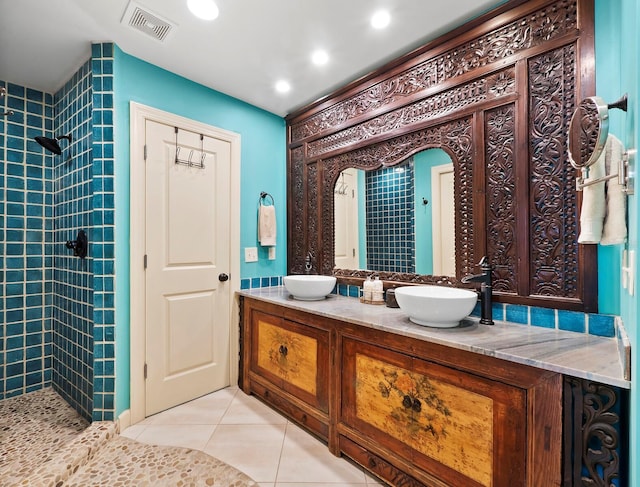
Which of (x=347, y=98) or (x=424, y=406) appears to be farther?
(x=347, y=98)

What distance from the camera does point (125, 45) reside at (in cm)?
201

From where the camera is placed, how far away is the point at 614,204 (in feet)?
3.62

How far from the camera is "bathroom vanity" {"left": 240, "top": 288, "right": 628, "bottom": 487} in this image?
1.05 metres

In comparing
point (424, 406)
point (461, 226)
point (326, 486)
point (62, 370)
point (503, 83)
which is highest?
point (503, 83)

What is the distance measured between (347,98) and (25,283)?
305 cm

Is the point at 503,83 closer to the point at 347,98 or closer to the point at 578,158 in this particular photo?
the point at 578,158

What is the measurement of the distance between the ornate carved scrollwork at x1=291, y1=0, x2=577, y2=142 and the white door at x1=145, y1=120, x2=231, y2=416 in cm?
115

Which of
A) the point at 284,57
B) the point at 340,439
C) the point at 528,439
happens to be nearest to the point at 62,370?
the point at 340,439

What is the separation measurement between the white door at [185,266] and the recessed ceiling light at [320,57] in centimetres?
99

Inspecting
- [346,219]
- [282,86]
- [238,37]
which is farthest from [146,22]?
[346,219]

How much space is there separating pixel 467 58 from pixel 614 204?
1.17 metres

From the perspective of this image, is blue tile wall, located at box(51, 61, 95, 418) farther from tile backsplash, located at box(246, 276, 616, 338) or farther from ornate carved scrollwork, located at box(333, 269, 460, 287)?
tile backsplash, located at box(246, 276, 616, 338)

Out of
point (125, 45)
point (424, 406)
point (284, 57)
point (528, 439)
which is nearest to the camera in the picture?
point (528, 439)

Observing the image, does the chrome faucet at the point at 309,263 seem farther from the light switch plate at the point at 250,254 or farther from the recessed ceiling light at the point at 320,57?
the recessed ceiling light at the point at 320,57
